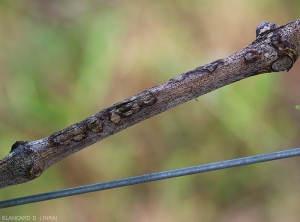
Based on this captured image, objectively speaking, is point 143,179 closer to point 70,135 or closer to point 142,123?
point 70,135

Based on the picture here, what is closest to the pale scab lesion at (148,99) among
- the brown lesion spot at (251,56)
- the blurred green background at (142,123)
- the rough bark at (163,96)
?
the rough bark at (163,96)

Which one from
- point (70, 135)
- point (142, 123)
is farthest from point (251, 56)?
point (142, 123)

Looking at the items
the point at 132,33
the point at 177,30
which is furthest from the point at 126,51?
the point at 177,30

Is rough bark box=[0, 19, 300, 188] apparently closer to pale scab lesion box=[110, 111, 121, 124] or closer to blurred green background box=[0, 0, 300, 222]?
pale scab lesion box=[110, 111, 121, 124]

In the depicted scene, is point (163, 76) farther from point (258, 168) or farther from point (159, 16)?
point (258, 168)

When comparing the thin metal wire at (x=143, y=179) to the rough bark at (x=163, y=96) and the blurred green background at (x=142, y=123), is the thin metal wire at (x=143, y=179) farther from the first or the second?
the blurred green background at (x=142, y=123)

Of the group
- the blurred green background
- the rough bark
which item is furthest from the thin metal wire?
the blurred green background
